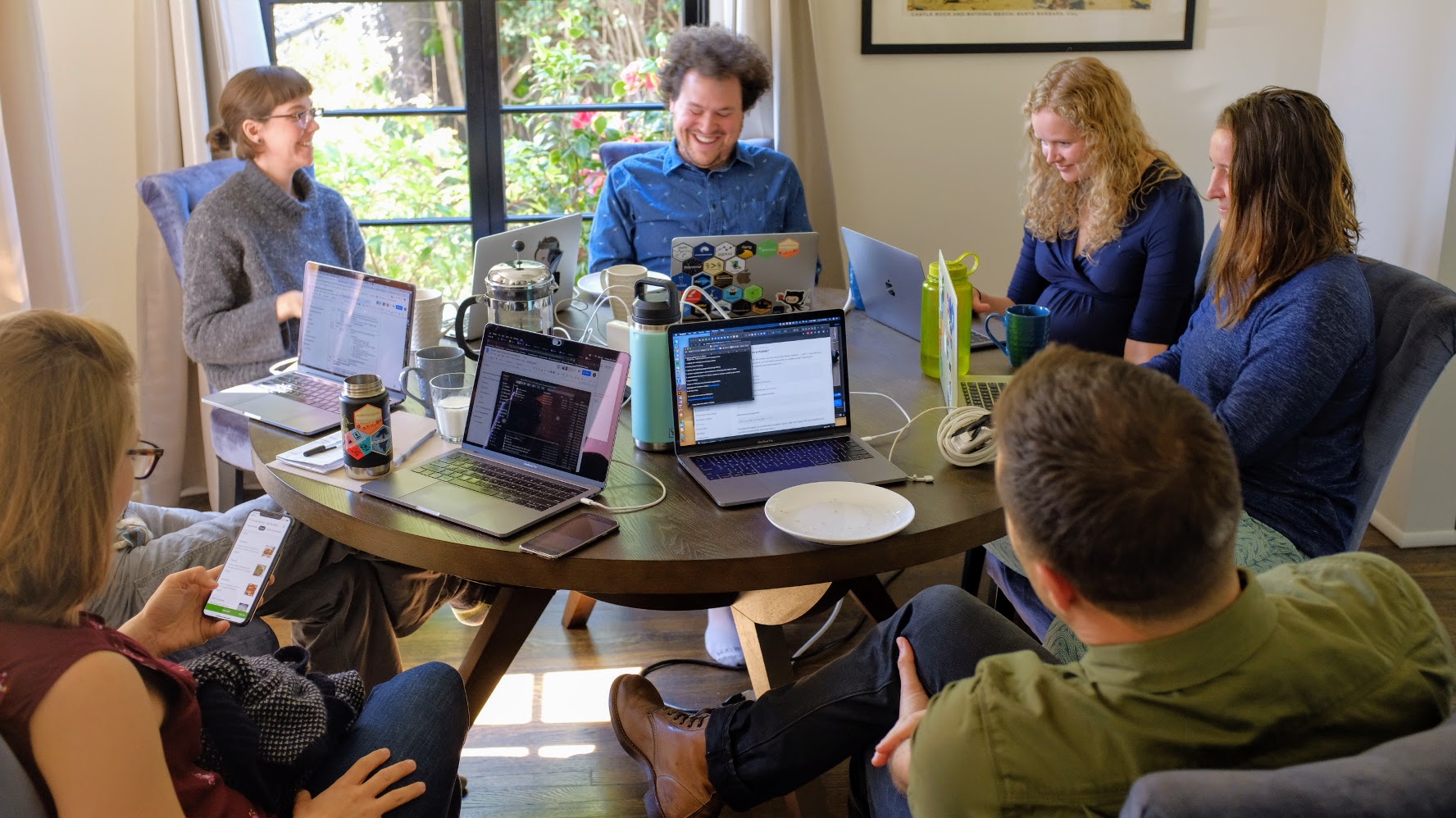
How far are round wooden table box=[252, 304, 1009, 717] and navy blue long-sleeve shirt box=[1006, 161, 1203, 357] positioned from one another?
80 centimetres

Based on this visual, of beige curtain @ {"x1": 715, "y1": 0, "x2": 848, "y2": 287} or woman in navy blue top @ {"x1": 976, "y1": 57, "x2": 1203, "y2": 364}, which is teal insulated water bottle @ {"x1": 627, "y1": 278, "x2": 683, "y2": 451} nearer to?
woman in navy blue top @ {"x1": 976, "y1": 57, "x2": 1203, "y2": 364}

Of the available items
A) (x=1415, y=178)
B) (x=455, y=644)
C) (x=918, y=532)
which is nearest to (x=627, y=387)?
(x=918, y=532)

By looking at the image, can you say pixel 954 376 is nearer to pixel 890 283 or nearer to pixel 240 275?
pixel 890 283

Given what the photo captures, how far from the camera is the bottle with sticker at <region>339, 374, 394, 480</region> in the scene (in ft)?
5.53

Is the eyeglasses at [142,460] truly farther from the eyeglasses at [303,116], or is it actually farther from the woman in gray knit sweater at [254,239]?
the eyeglasses at [303,116]

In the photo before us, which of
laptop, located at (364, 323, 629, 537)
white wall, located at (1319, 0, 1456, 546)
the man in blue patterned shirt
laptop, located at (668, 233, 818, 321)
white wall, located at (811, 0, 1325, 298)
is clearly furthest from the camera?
white wall, located at (811, 0, 1325, 298)

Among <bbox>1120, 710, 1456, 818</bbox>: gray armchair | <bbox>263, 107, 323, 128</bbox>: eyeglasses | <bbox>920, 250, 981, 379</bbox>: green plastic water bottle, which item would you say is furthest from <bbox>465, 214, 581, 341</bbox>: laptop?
<bbox>1120, 710, 1456, 818</bbox>: gray armchair

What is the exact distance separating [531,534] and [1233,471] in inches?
36.5

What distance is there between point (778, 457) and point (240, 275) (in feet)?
4.75

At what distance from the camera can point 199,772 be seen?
1.19m

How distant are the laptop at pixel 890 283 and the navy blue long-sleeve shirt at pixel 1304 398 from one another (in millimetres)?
649

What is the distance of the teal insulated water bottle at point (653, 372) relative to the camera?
1775 mm

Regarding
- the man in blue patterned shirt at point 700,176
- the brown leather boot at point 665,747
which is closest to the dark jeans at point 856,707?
→ the brown leather boot at point 665,747

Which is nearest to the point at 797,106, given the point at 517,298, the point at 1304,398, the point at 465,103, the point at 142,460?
the point at 465,103
